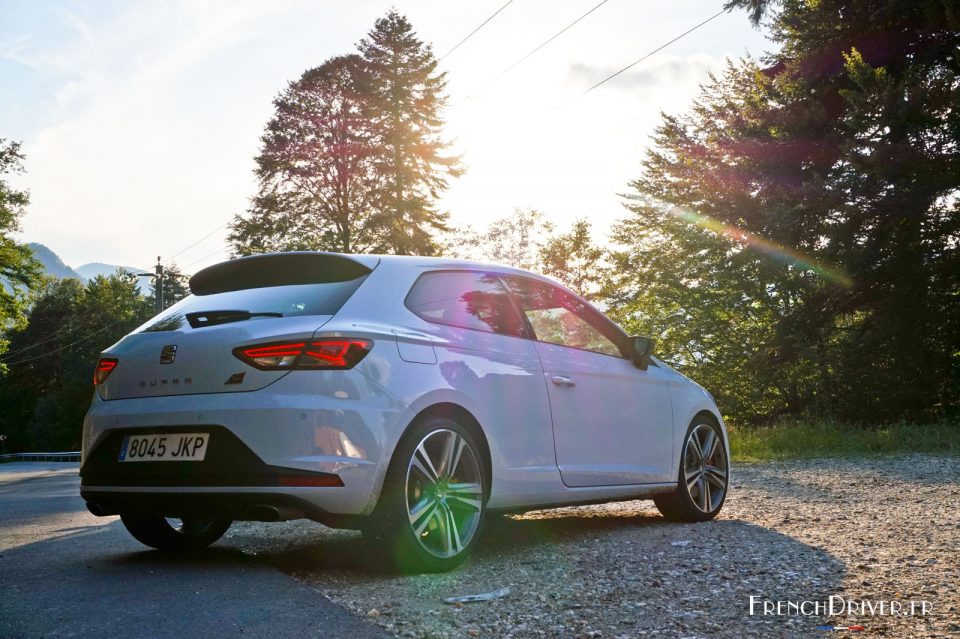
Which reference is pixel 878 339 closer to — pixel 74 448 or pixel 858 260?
pixel 858 260

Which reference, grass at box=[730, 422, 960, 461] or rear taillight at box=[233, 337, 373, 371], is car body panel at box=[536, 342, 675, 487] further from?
grass at box=[730, 422, 960, 461]

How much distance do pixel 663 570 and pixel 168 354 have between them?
272cm

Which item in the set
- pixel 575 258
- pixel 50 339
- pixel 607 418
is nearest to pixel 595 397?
pixel 607 418

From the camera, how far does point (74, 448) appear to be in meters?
68.9

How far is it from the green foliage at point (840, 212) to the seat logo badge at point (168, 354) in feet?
46.6

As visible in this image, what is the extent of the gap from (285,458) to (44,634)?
122 centimetres

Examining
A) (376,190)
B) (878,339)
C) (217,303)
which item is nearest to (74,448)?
(376,190)

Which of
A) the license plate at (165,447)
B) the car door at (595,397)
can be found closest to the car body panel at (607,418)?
the car door at (595,397)

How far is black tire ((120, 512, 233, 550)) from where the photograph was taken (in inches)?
218

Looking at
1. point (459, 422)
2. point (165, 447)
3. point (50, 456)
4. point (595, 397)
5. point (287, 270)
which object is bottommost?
point (50, 456)

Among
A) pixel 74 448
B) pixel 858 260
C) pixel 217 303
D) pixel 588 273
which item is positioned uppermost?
pixel 588 273

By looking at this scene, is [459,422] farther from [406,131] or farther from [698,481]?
[406,131]

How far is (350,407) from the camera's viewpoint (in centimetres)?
436

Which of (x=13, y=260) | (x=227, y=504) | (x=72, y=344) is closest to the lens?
(x=227, y=504)
